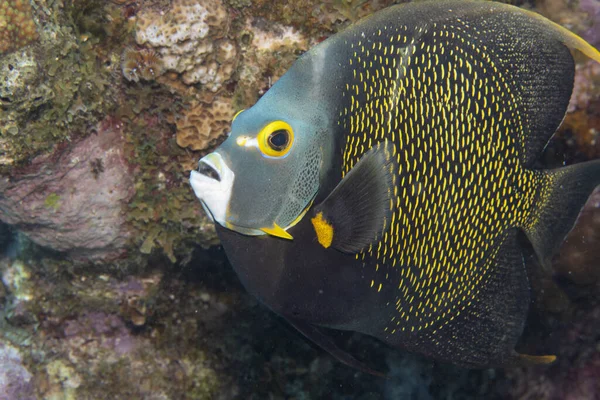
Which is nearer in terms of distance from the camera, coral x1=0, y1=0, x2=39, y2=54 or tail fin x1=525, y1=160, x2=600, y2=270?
tail fin x1=525, y1=160, x2=600, y2=270

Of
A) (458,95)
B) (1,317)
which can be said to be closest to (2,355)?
(1,317)

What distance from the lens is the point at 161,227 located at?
10.9 ft

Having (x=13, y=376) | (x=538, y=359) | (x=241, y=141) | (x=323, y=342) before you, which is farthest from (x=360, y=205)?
(x=13, y=376)

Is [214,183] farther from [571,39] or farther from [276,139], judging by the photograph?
[571,39]

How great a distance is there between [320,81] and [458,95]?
1.73ft

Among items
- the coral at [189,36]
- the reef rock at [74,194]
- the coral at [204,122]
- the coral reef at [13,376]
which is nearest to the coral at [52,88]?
the reef rock at [74,194]

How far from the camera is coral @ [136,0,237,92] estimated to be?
8.57ft

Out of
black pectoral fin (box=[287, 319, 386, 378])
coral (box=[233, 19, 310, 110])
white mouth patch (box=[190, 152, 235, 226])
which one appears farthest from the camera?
coral (box=[233, 19, 310, 110])

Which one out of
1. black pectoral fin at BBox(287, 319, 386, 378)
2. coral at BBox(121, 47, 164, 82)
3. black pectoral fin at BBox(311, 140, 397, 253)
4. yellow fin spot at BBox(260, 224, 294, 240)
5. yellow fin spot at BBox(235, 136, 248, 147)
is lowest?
black pectoral fin at BBox(287, 319, 386, 378)

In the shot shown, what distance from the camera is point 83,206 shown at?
3.09m

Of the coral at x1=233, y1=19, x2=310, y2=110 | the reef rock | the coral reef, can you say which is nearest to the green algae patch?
the reef rock

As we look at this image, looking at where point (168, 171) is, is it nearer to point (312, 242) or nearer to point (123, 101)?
point (123, 101)

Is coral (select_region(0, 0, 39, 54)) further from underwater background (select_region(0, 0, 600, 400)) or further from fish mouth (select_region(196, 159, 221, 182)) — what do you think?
fish mouth (select_region(196, 159, 221, 182))

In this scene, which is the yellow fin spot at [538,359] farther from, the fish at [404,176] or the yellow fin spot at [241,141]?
the yellow fin spot at [241,141]
